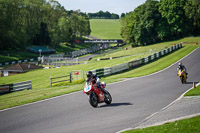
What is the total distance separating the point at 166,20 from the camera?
3435 inches

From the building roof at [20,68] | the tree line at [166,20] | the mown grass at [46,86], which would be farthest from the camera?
the tree line at [166,20]

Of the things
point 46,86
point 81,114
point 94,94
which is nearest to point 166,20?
point 46,86

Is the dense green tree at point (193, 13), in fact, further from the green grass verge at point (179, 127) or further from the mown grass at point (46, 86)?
the green grass verge at point (179, 127)

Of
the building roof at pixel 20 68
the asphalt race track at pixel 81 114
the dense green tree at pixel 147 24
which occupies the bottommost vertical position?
the building roof at pixel 20 68

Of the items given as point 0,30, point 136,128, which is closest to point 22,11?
point 0,30

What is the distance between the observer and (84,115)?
1205cm

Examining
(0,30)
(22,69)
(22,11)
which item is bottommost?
(22,69)

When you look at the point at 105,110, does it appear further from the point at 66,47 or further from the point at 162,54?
the point at 66,47

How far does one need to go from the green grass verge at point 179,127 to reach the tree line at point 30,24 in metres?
80.1

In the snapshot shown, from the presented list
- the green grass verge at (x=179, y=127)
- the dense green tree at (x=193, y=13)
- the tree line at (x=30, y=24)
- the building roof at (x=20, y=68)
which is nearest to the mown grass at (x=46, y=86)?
the building roof at (x=20, y=68)

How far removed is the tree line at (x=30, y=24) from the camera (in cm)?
8406

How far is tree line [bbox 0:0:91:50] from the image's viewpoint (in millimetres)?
84062

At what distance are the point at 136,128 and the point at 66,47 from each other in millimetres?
109948

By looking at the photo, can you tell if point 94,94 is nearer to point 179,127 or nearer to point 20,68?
point 179,127
